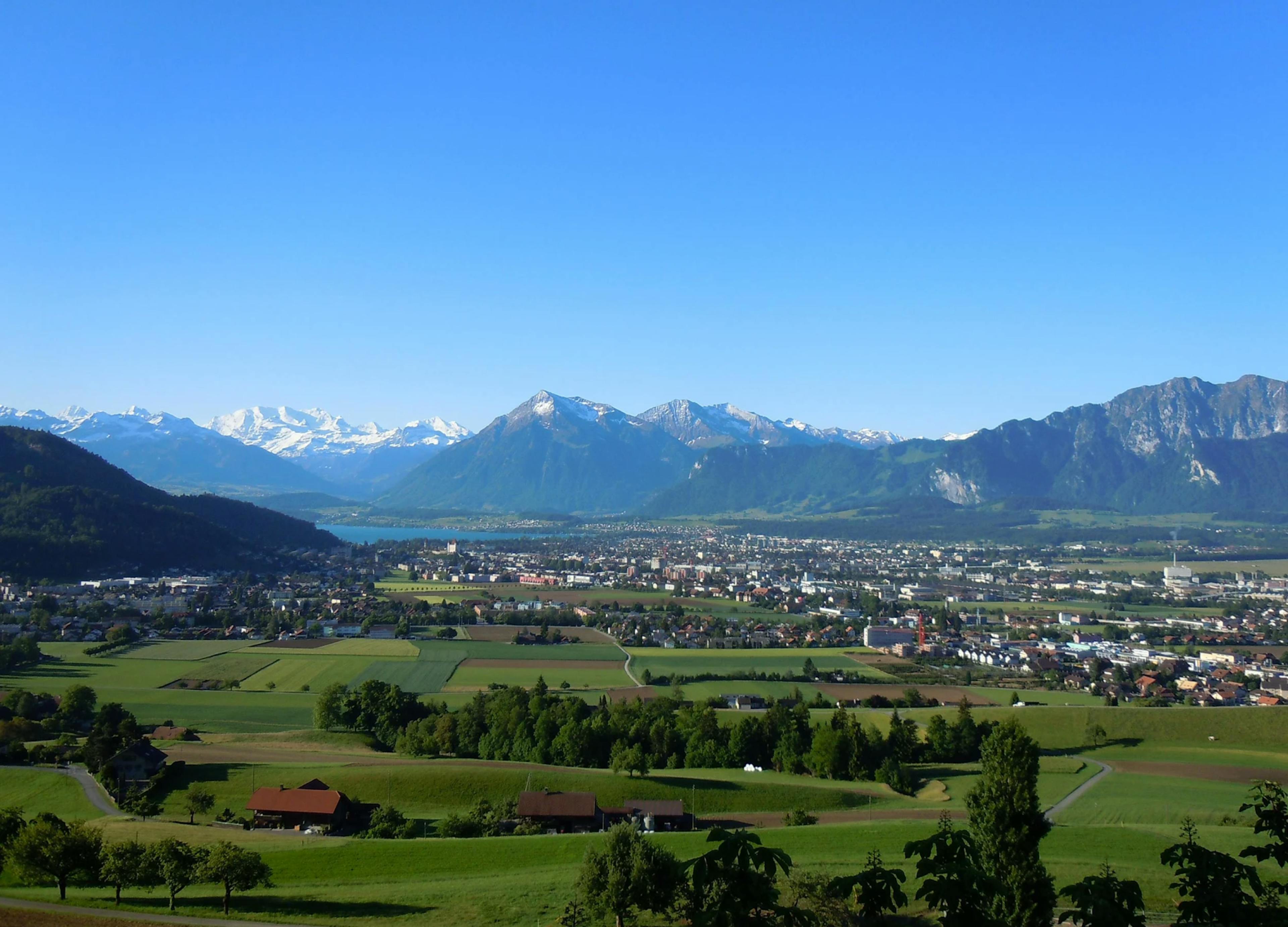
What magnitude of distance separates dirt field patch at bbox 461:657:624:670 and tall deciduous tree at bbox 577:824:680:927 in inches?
1506

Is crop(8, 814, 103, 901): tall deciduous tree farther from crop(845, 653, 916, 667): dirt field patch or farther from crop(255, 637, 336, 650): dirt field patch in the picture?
crop(845, 653, 916, 667): dirt field patch

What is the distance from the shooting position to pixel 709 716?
41469 millimetres

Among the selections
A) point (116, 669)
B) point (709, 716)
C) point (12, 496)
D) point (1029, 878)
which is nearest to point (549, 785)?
point (709, 716)

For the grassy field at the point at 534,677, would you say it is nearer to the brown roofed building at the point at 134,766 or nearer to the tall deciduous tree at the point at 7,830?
the brown roofed building at the point at 134,766

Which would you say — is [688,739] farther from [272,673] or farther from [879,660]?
[272,673]

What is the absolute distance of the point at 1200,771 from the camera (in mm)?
37719

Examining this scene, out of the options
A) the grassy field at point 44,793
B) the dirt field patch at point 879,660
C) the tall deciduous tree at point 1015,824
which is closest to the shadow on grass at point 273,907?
the grassy field at point 44,793

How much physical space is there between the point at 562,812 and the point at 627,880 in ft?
37.6

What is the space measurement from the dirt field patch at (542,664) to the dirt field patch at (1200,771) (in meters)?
29.9

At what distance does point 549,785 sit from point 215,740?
1580 cm

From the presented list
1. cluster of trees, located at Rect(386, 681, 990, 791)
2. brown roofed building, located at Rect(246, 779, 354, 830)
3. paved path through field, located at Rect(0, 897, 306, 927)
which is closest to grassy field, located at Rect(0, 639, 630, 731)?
cluster of trees, located at Rect(386, 681, 990, 791)

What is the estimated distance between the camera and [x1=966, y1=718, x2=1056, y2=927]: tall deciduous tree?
16.2m

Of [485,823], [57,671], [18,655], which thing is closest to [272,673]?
[57,671]

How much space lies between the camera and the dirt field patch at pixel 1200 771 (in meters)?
36.2
